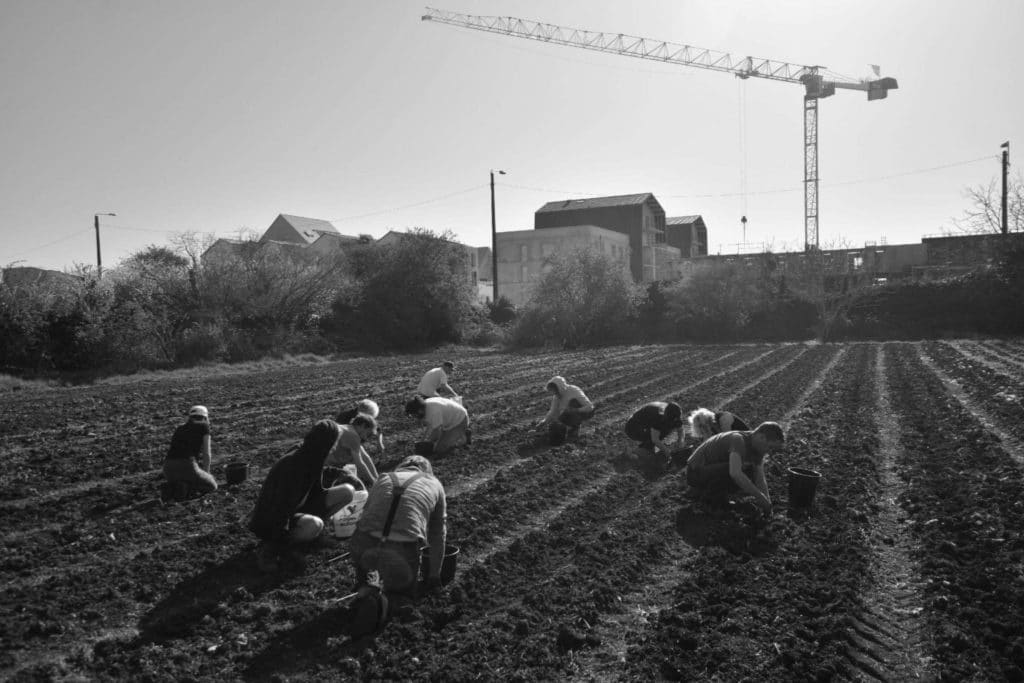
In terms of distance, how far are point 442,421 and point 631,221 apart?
195ft

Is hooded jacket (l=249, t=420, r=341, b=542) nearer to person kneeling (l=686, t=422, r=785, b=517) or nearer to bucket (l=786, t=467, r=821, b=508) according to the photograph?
person kneeling (l=686, t=422, r=785, b=517)

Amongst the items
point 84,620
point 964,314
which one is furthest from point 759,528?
point 964,314

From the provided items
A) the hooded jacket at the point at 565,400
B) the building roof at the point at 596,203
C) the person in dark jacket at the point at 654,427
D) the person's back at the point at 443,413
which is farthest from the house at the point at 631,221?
the person's back at the point at 443,413

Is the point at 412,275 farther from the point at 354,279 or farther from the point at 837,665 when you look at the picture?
the point at 837,665

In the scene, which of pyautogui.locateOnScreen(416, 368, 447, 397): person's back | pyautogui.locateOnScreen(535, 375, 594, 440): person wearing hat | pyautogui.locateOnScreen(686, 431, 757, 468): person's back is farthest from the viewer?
pyautogui.locateOnScreen(416, 368, 447, 397): person's back

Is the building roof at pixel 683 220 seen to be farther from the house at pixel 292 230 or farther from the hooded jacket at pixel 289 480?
the hooded jacket at pixel 289 480

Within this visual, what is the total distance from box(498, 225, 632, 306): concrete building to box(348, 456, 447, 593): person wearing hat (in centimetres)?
5553

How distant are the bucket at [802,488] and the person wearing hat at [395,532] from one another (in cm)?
433

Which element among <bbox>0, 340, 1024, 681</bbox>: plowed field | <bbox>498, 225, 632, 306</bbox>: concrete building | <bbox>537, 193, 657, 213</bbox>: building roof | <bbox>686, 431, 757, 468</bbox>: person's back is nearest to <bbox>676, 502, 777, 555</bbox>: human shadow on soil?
<bbox>0, 340, 1024, 681</bbox>: plowed field

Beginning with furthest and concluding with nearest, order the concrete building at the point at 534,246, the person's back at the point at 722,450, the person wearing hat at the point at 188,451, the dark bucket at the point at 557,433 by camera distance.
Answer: the concrete building at the point at 534,246, the dark bucket at the point at 557,433, the person wearing hat at the point at 188,451, the person's back at the point at 722,450

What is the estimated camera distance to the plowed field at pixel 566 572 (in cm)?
457

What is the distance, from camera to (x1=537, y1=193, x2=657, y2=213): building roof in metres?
68.1

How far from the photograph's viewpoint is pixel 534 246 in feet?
209

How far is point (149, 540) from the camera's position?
692 cm
